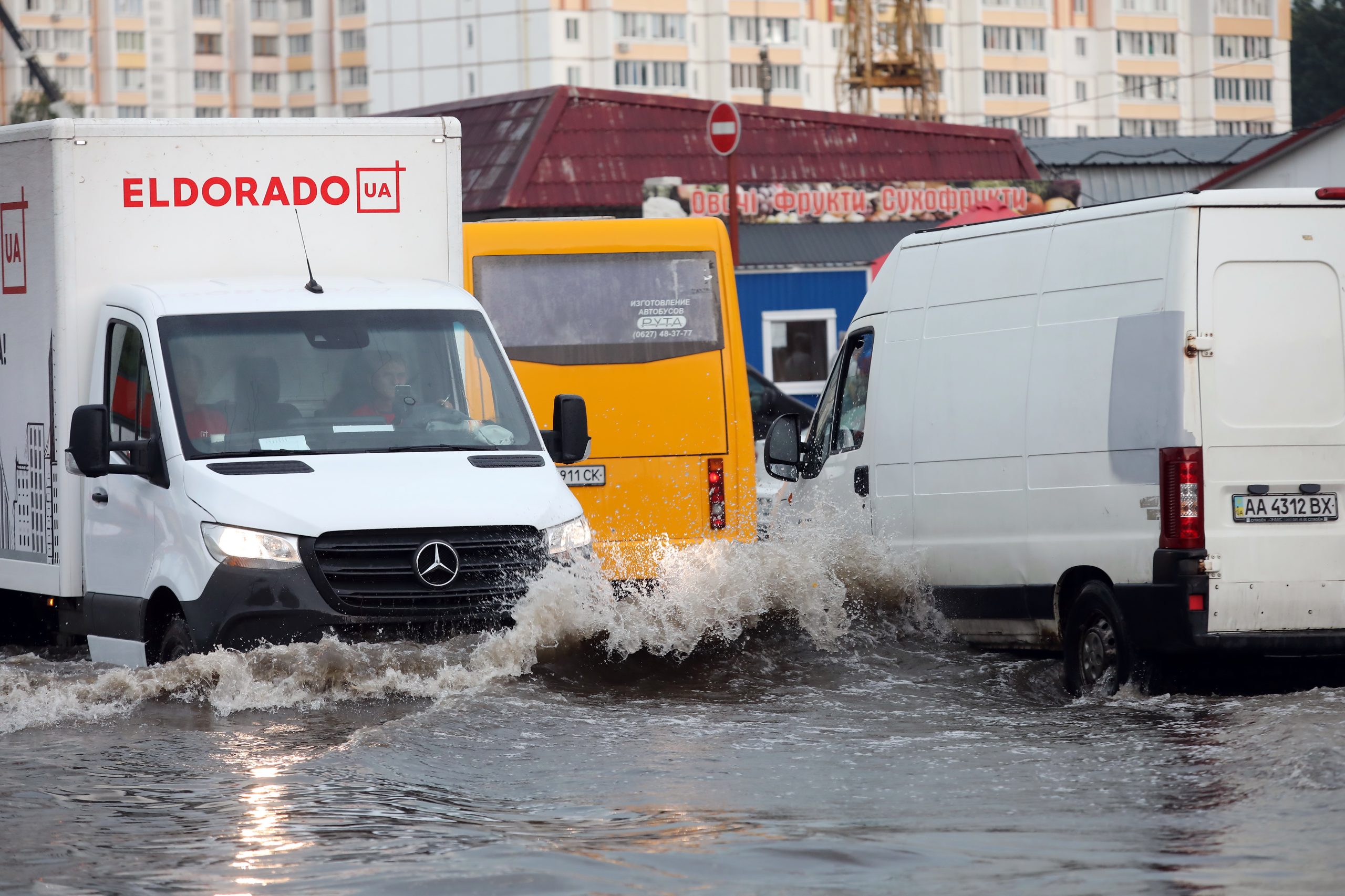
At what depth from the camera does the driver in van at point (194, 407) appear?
32.8ft

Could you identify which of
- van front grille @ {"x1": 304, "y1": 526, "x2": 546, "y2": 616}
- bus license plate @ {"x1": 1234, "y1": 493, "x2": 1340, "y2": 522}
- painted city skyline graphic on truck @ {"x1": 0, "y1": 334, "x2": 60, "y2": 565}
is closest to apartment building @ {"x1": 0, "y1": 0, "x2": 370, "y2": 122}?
painted city skyline graphic on truck @ {"x1": 0, "y1": 334, "x2": 60, "y2": 565}

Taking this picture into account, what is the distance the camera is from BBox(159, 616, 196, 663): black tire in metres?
9.82

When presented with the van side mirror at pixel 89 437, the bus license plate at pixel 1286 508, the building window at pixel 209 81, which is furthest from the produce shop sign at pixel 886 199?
the building window at pixel 209 81

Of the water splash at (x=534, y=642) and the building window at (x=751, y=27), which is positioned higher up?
the building window at (x=751, y=27)

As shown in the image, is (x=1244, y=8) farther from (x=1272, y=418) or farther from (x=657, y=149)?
(x=1272, y=418)

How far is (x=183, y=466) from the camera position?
9820 millimetres

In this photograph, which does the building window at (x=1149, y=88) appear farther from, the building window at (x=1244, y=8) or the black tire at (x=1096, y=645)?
the black tire at (x=1096, y=645)

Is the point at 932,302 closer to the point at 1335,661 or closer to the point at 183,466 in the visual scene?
the point at 1335,661

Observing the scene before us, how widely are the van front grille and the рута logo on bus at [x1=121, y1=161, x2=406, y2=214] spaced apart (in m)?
2.57

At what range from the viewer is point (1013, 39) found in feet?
461

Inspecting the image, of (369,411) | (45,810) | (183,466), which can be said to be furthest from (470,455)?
(45,810)

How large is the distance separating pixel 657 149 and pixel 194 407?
83.1ft

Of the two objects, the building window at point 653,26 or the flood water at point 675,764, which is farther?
the building window at point 653,26

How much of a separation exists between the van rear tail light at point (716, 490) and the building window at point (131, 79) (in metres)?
137
